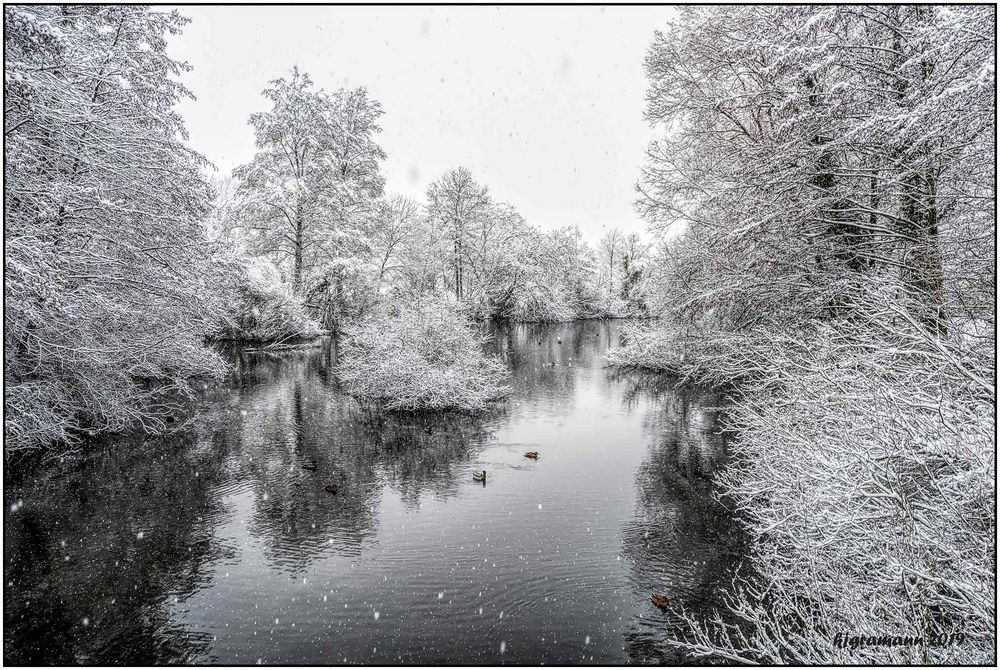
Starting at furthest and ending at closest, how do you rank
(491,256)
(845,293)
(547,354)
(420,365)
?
(491,256) < (547,354) < (420,365) < (845,293)

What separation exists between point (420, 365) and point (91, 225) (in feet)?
24.3

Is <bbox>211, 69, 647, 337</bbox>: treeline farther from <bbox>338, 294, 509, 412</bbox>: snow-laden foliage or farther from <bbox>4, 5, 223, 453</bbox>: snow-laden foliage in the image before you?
<bbox>4, 5, 223, 453</bbox>: snow-laden foliage

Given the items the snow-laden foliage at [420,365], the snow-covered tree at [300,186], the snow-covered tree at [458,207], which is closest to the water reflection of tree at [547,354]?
the snow-laden foliage at [420,365]

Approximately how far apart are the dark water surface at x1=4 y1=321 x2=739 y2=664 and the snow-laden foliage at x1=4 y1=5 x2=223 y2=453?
1504 millimetres

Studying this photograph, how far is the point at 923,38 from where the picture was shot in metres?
5.89

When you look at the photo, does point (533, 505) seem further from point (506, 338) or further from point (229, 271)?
point (506, 338)

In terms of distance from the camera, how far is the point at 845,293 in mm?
7746

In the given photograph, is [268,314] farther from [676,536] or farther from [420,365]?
[676,536]

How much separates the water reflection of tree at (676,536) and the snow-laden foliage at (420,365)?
5.12 m

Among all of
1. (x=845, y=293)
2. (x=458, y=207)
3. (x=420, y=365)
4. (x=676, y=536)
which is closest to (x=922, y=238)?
(x=845, y=293)

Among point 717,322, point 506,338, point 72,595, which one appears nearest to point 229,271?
point 72,595

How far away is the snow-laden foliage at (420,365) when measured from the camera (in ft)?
42.7

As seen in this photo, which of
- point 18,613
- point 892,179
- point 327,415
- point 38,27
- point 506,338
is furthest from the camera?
Answer: point 506,338

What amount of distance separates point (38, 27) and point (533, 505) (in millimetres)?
9426
